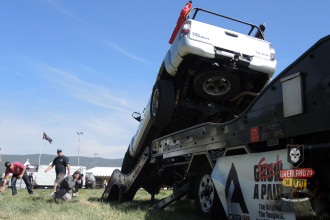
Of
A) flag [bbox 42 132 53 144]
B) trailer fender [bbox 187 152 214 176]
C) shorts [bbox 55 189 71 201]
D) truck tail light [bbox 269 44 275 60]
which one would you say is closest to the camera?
trailer fender [bbox 187 152 214 176]

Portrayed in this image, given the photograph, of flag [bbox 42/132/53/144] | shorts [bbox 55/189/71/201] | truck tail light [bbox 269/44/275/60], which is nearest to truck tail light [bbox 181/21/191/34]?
truck tail light [bbox 269/44/275/60]

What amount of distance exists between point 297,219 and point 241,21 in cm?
433

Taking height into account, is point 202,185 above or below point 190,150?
below

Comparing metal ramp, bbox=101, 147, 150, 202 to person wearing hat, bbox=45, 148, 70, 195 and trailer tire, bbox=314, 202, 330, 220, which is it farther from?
trailer tire, bbox=314, 202, 330, 220

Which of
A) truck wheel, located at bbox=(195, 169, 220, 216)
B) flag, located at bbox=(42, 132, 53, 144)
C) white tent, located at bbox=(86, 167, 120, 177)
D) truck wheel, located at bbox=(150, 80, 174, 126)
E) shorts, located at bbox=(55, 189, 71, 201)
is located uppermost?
flag, located at bbox=(42, 132, 53, 144)

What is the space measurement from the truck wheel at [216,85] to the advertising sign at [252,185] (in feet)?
6.26

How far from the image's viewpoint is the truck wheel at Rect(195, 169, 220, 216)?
4.05 m

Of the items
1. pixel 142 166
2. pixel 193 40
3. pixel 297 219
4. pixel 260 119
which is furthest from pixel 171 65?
pixel 297 219

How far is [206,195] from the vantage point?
14.0 feet

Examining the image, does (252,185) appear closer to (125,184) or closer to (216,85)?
(216,85)

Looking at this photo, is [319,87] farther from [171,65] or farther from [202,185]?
[171,65]

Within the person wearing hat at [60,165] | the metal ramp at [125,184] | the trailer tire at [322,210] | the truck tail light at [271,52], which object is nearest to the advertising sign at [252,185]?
the trailer tire at [322,210]

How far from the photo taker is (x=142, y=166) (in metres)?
6.43

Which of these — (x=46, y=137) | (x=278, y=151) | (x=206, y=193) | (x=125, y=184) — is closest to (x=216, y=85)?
(x=206, y=193)
